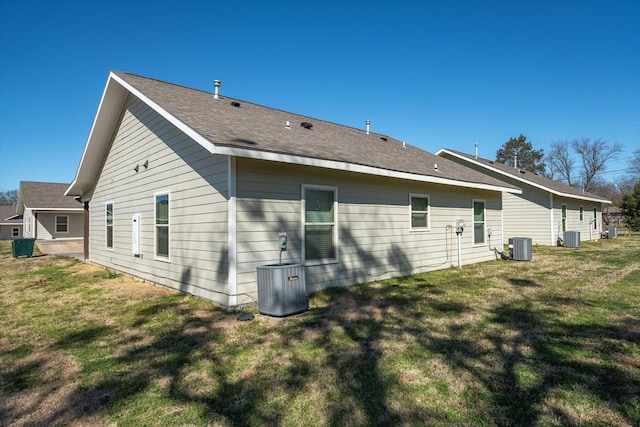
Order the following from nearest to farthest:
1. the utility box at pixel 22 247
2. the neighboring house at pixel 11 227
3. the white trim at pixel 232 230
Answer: the white trim at pixel 232 230, the utility box at pixel 22 247, the neighboring house at pixel 11 227

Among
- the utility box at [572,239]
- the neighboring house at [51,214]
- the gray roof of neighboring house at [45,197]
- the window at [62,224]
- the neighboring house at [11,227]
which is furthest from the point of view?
the neighboring house at [11,227]

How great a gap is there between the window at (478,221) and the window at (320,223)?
6.06 m

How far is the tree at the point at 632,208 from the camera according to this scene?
29.1m

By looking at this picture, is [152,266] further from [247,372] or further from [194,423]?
[194,423]

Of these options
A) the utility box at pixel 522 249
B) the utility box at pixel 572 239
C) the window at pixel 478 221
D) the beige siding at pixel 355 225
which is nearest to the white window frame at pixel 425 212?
the beige siding at pixel 355 225

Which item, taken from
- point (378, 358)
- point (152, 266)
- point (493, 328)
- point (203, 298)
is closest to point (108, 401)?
point (378, 358)

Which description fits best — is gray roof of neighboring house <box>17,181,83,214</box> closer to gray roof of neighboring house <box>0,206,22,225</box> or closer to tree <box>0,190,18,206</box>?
gray roof of neighboring house <box>0,206,22,225</box>

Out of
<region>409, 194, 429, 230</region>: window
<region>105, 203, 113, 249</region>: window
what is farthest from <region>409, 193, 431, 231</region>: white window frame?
<region>105, 203, 113, 249</region>: window

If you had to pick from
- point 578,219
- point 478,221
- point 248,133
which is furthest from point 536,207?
point 248,133

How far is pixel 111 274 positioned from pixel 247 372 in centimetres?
795

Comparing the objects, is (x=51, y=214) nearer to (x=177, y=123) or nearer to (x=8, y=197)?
(x=177, y=123)

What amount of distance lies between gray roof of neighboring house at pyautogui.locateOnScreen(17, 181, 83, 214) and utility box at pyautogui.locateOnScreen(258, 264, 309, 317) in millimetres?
25242

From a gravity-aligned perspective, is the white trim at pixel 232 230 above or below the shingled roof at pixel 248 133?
below

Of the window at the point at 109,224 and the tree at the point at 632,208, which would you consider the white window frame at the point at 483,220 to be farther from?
the tree at the point at 632,208
